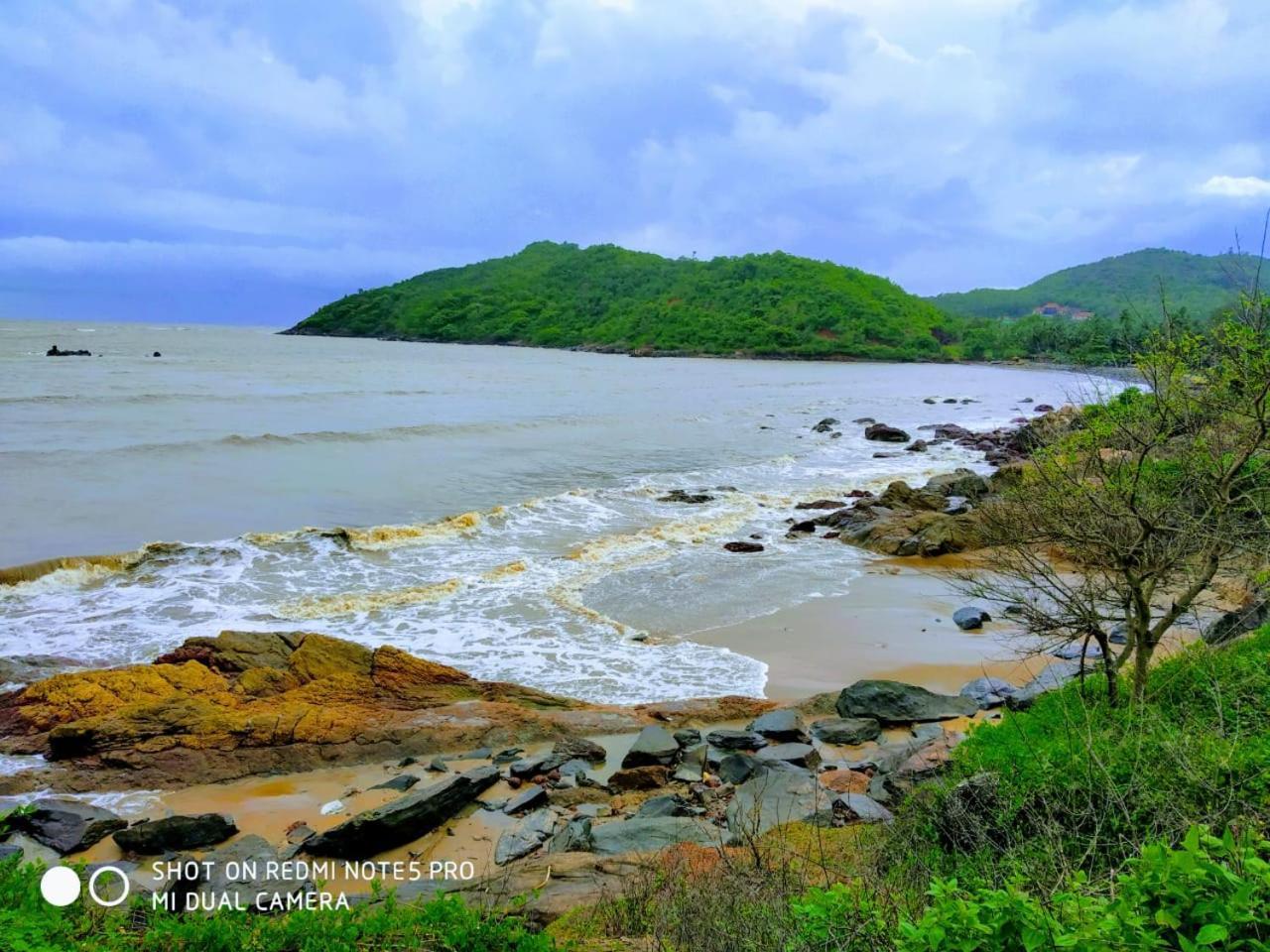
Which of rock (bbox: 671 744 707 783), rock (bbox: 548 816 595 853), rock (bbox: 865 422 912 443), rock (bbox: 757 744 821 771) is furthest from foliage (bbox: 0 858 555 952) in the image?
rock (bbox: 865 422 912 443)

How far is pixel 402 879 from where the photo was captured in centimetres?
593

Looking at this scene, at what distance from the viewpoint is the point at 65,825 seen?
6602mm

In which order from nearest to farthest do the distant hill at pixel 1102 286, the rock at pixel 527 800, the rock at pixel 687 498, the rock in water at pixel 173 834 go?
the rock in water at pixel 173 834 → the rock at pixel 527 800 → the rock at pixel 687 498 → the distant hill at pixel 1102 286

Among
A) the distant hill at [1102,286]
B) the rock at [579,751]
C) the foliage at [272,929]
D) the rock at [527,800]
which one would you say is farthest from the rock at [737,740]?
the distant hill at [1102,286]

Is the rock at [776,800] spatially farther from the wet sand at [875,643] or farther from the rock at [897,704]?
the wet sand at [875,643]

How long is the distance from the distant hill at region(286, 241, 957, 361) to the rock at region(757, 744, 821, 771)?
106 metres

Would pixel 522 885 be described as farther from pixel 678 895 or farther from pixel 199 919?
pixel 199 919

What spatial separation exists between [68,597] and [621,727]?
10.2 metres

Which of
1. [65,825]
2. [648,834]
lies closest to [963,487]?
[648,834]

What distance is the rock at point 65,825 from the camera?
6.49m

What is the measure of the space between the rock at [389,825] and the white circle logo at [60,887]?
1.95 m

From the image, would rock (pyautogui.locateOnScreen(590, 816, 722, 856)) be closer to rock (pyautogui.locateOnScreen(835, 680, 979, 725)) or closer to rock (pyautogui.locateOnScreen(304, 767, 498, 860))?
rock (pyautogui.locateOnScreen(304, 767, 498, 860))

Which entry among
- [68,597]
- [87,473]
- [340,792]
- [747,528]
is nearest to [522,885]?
[340,792]

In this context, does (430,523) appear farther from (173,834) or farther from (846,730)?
(846,730)
